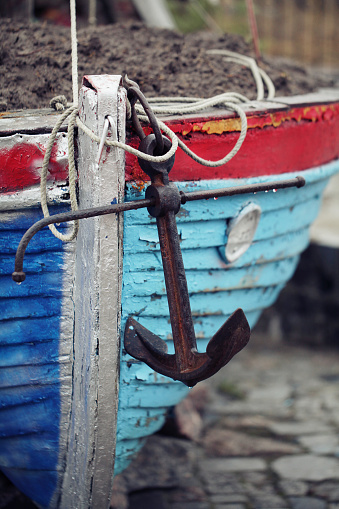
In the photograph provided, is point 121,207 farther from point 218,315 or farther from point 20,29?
point 20,29

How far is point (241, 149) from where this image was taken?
5.24 feet

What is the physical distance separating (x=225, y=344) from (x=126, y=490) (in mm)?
1277

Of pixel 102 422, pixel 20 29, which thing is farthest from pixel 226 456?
pixel 20 29

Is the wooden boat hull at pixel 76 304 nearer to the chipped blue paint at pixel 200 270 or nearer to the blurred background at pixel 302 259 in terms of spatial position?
the chipped blue paint at pixel 200 270

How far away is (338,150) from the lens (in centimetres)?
215

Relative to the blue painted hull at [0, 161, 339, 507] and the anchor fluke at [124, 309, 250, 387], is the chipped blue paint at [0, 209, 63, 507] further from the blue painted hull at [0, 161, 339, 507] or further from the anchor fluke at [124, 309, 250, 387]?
the anchor fluke at [124, 309, 250, 387]

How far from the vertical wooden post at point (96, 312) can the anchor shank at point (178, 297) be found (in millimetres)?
143

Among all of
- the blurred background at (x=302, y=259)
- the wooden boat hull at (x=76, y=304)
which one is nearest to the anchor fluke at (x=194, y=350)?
the wooden boat hull at (x=76, y=304)

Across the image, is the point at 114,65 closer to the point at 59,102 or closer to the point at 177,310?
the point at 59,102

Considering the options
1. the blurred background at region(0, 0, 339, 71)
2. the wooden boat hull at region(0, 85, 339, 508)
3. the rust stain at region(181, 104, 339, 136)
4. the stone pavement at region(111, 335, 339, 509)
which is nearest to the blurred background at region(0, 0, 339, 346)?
the stone pavement at region(111, 335, 339, 509)

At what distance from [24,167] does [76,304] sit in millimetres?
381

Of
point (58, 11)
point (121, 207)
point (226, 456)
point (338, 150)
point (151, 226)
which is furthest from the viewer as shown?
point (58, 11)

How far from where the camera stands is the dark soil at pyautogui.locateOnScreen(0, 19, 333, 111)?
1.70 metres

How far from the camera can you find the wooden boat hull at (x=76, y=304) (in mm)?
1444
